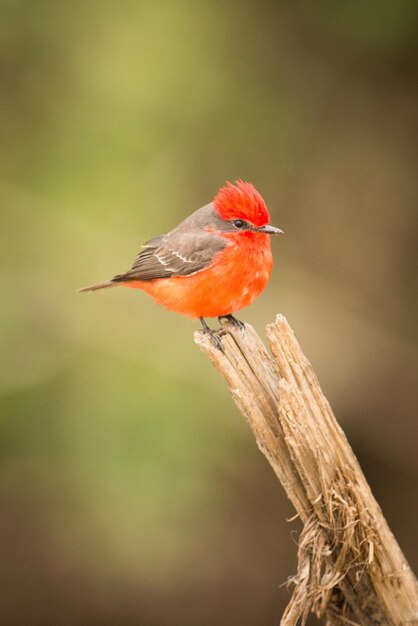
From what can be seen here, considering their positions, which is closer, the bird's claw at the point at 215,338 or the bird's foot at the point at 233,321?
the bird's claw at the point at 215,338

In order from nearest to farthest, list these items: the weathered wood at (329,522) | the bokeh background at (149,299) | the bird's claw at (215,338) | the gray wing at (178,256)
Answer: the weathered wood at (329,522), the bird's claw at (215,338), the gray wing at (178,256), the bokeh background at (149,299)

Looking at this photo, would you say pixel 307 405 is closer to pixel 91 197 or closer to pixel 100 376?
pixel 100 376

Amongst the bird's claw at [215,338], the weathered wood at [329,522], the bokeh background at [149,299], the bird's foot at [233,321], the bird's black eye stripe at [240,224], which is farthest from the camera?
the bokeh background at [149,299]

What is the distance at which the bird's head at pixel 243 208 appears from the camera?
4.17 meters

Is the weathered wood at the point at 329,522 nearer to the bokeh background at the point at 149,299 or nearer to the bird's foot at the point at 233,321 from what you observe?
the bird's foot at the point at 233,321

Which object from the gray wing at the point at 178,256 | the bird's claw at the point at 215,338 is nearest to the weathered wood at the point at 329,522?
the bird's claw at the point at 215,338

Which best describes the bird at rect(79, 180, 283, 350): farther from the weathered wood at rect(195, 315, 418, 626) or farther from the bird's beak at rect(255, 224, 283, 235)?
the weathered wood at rect(195, 315, 418, 626)

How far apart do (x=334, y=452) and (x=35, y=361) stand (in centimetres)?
392

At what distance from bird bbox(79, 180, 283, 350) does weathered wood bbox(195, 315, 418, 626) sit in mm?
998

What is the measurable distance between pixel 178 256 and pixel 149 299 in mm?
2126

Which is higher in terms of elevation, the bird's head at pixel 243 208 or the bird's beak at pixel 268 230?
the bird's head at pixel 243 208

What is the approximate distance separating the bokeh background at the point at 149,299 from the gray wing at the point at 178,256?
5.77ft

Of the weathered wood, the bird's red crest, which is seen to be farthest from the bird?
the weathered wood

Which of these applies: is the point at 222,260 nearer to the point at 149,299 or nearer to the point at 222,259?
the point at 222,259
